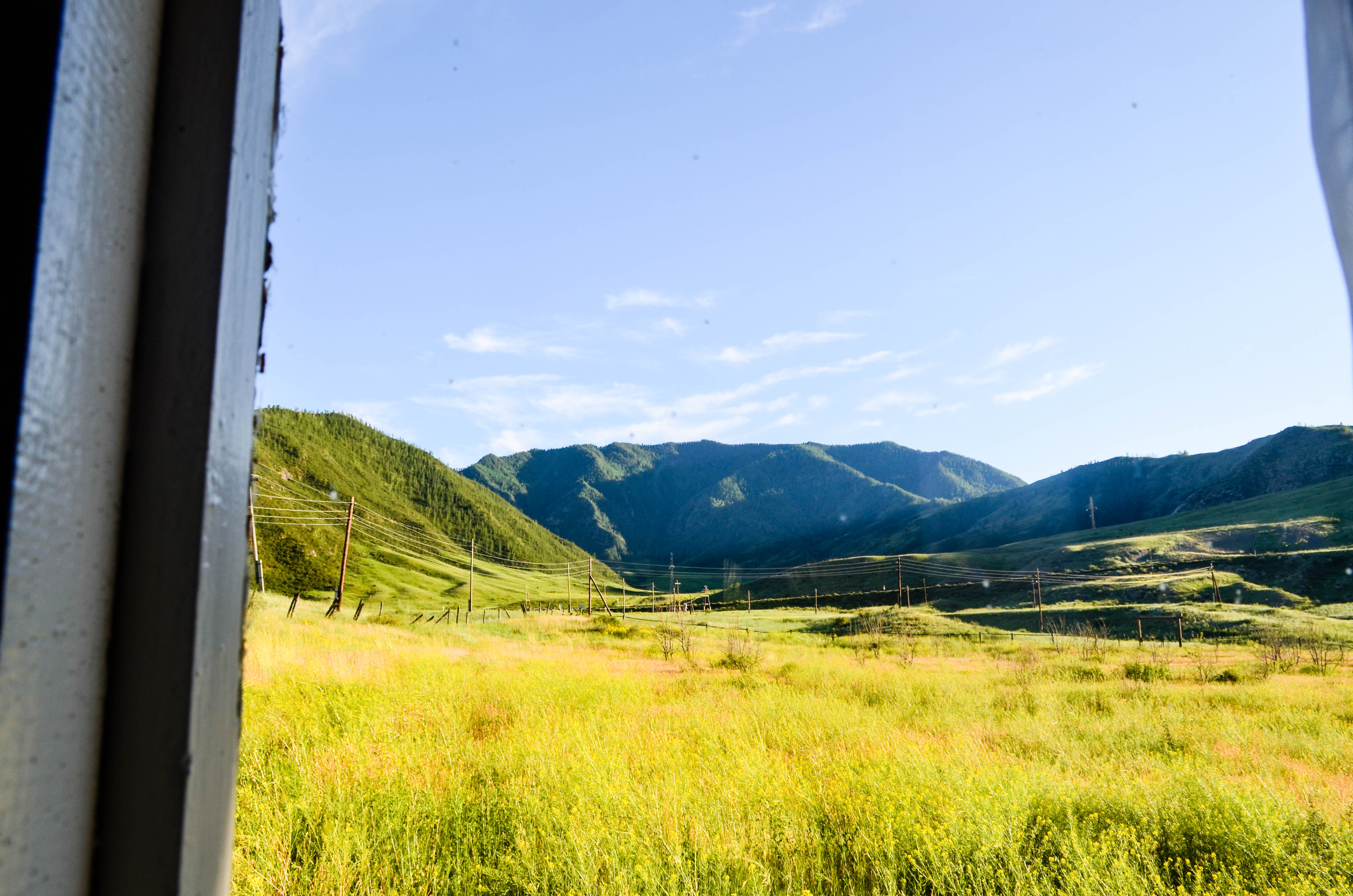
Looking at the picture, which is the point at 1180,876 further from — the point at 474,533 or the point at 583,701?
the point at 474,533

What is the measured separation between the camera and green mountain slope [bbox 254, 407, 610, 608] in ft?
294

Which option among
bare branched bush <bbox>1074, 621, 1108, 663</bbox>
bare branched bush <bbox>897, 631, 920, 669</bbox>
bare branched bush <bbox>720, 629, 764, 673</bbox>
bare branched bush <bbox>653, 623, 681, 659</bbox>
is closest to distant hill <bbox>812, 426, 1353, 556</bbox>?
bare branched bush <bbox>1074, 621, 1108, 663</bbox>

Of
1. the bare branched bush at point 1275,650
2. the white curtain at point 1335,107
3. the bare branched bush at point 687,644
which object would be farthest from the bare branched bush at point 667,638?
the white curtain at point 1335,107

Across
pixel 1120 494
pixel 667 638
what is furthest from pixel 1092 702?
pixel 1120 494

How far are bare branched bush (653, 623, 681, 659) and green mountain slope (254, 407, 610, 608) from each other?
174 feet

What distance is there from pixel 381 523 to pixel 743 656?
4545 inches

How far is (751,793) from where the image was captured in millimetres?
4559

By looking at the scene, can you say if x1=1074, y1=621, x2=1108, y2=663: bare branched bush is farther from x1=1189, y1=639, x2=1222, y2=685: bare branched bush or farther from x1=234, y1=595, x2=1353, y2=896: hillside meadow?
x1=234, y1=595, x2=1353, y2=896: hillside meadow

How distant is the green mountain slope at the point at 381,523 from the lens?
8969cm

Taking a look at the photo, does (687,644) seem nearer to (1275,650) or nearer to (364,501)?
(1275,650)

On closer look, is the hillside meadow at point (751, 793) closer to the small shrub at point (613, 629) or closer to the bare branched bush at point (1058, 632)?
the bare branched bush at point (1058, 632)

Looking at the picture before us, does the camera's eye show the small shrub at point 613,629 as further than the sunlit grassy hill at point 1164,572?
No

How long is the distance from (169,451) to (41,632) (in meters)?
0.18

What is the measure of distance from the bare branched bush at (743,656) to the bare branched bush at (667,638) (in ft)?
5.19
